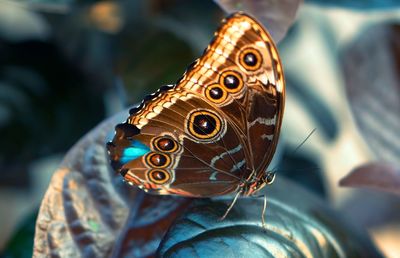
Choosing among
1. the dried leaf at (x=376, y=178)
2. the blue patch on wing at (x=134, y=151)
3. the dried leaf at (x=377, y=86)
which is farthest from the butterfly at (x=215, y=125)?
the dried leaf at (x=377, y=86)

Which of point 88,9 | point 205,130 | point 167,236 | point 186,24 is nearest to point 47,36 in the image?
point 88,9

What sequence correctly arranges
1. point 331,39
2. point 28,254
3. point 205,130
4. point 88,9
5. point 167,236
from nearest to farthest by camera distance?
1. point 167,236
2. point 205,130
3. point 28,254
4. point 88,9
5. point 331,39

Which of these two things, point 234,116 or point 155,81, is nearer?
point 234,116

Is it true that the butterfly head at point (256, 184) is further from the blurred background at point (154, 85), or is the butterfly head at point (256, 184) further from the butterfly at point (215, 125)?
the blurred background at point (154, 85)

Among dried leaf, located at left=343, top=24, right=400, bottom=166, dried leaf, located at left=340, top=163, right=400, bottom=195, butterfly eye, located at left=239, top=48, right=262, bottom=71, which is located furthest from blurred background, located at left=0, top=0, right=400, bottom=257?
butterfly eye, located at left=239, top=48, right=262, bottom=71

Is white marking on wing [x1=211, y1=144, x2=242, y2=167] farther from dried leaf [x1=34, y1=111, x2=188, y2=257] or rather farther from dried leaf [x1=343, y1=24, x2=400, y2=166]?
dried leaf [x1=343, y1=24, x2=400, y2=166]

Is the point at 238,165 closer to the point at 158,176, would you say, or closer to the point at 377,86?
the point at 158,176

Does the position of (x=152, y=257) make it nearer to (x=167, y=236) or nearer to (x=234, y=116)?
(x=167, y=236)

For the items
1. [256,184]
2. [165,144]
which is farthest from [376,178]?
[165,144]
